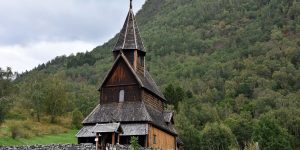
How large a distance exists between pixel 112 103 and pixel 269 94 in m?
88.8

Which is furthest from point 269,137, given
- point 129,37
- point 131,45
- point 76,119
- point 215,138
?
point 131,45

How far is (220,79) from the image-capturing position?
147625 mm

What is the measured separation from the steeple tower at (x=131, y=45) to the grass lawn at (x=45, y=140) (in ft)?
49.4

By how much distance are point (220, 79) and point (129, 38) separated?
9978 centimetres

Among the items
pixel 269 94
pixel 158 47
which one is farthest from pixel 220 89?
pixel 158 47

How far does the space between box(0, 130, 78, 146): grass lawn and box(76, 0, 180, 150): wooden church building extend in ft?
40.5

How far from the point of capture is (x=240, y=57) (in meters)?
168

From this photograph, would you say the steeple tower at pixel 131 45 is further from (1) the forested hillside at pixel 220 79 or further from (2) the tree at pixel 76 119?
(2) the tree at pixel 76 119

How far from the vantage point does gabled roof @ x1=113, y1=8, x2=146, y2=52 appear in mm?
49375

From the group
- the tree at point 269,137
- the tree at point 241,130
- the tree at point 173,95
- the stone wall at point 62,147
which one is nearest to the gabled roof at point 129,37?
the stone wall at point 62,147

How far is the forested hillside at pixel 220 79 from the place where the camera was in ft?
274

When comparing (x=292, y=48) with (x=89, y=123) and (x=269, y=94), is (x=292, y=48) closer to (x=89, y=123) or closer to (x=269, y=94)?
(x=269, y=94)

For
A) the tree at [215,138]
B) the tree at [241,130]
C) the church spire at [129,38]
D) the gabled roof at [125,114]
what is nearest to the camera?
the gabled roof at [125,114]

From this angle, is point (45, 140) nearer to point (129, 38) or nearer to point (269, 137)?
point (129, 38)
